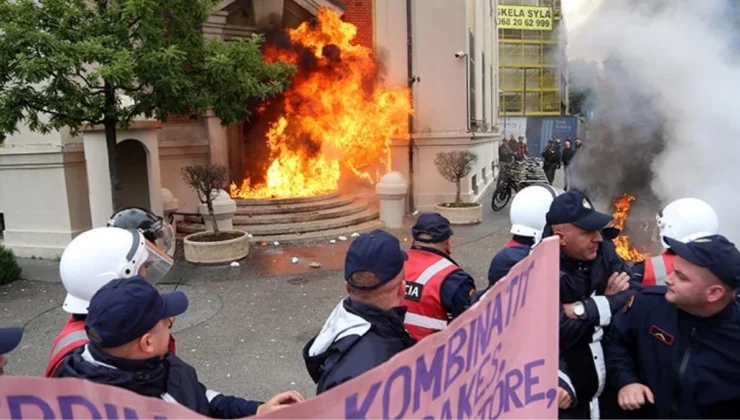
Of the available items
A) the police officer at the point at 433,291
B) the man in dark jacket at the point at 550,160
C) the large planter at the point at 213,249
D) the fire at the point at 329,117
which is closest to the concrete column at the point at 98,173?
the large planter at the point at 213,249

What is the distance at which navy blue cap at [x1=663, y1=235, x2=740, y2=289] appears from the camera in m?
2.29

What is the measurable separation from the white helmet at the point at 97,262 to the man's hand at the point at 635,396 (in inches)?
90.3

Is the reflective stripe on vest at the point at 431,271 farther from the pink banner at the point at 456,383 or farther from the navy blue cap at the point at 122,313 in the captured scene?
the navy blue cap at the point at 122,313

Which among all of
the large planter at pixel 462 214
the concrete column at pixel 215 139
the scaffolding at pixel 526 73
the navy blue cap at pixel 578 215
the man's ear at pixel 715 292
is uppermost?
the scaffolding at pixel 526 73

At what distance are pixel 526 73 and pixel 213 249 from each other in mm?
33481

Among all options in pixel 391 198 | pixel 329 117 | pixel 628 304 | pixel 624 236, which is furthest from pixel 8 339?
pixel 329 117

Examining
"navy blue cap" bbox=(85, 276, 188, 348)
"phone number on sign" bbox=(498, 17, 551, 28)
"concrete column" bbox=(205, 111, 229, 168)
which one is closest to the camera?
"navy blue cap" bbox=(85, 276, 188, 348)

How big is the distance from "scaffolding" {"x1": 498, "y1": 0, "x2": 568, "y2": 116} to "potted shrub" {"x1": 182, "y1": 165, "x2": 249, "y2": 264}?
28.5 metres

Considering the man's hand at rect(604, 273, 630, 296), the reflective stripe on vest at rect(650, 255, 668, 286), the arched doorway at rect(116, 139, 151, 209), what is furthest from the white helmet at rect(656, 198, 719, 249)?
the arched doorway at rect(116, 139, 151, 209)

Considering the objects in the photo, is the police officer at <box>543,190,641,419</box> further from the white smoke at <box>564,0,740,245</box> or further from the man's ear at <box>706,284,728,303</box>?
the white smoke at <box>564,0,740,245</box>

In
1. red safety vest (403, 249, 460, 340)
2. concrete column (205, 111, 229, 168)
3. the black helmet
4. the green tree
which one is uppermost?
the green tree

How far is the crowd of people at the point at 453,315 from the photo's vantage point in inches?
75.9

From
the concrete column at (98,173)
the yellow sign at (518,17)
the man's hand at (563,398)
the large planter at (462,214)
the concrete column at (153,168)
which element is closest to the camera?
the man's hand at (563,398)

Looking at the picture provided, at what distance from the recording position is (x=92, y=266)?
254 cm
